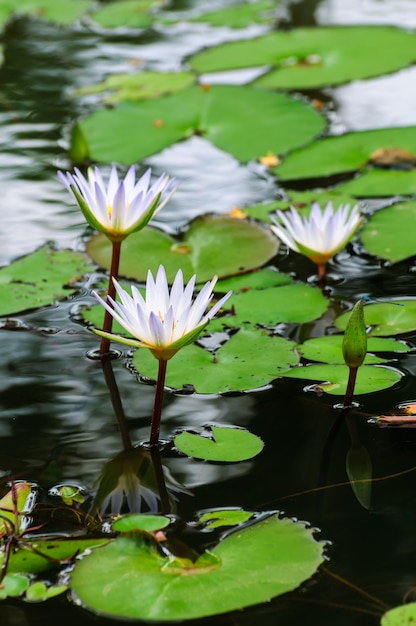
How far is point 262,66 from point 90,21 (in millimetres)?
1370

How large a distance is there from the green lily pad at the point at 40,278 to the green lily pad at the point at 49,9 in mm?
2690

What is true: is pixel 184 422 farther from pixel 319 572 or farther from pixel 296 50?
pixel 296 50

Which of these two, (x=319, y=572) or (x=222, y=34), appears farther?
(x=222, y=34)

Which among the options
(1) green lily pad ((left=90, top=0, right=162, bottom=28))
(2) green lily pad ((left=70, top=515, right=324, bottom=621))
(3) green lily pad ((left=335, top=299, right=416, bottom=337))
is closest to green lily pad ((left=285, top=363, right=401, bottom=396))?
(3) green lily pad ((left=335, top=299, right=416, bottom=337))

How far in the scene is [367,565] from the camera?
1360 mm

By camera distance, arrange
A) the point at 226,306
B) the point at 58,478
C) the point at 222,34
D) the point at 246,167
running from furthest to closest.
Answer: the point at 222,34 < the point at 246,167 < the point at 226,306 < the point at 58,478

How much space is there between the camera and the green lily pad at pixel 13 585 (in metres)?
1.34

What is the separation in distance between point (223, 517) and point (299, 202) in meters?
1.43

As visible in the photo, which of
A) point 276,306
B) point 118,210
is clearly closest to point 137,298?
point 118,210

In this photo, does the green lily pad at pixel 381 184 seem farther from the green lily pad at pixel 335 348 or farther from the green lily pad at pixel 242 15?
the green lily pad at pixel 242 15

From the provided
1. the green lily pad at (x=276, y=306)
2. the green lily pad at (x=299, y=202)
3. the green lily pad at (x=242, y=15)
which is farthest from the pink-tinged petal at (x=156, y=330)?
the green lily pad at (x=242, y=15)

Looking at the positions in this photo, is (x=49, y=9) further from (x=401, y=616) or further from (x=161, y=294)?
(x=401, y=616)

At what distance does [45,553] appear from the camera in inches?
55.7

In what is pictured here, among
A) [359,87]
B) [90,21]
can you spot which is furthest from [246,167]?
[90,21]
